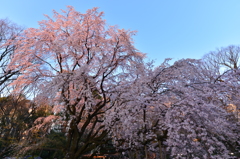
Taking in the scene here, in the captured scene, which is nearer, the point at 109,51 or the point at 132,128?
the point at 132,128

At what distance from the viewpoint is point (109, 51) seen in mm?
6707

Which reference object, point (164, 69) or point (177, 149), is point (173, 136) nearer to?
point (177, 149)

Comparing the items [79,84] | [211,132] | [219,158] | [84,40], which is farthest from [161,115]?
[84,40]

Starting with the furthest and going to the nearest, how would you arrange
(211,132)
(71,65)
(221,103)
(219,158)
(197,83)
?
(71,65)
(197,83)
(221,103)
(211,132)
(219,158)

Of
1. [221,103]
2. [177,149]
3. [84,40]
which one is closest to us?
[177,149]

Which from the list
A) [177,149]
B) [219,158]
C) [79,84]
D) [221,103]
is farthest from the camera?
[79,84]

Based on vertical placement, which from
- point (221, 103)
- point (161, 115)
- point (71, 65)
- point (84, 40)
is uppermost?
point (84, 40)

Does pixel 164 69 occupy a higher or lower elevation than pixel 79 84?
higher

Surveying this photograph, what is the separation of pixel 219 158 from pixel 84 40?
5.86m

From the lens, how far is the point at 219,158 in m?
3.33

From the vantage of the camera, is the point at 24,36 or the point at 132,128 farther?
the point at 24,36

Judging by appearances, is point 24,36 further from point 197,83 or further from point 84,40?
point 197,83

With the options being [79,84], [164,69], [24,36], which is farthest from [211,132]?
[24,36]

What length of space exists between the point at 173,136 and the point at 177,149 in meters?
0.50
